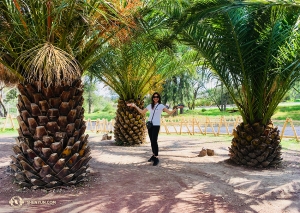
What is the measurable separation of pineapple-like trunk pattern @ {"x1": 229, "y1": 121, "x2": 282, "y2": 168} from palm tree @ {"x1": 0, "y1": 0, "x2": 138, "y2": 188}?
351 cm

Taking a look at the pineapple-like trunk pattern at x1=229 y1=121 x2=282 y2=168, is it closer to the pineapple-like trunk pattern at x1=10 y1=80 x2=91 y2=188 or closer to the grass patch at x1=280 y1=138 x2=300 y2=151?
the grass patch at x1=280 y1=138 x2=300 y2=151

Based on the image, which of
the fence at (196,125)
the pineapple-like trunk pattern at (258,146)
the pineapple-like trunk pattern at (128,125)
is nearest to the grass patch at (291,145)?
the fence at (196,125)

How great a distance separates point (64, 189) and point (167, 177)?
1715 millimetres

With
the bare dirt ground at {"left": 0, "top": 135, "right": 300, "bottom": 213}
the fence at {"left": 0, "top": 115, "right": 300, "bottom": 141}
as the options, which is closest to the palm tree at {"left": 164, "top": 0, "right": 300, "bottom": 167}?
the bare dirt ground at {"left": 0, "top": 135, "right": 300, "bottom": 213}

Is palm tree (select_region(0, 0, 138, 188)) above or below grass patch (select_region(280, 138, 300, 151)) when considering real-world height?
above

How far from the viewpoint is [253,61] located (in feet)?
18.3

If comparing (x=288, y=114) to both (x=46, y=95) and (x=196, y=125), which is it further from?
(x=46, y=95)

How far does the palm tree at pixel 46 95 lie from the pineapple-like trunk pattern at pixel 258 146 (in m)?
3.51

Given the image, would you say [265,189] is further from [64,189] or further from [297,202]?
[64,189]

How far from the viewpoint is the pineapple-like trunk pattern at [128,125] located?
9.28 m

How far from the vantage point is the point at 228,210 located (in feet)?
11.1

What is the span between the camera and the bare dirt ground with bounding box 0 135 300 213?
11.3 ft

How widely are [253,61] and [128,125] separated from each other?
496 centimetres

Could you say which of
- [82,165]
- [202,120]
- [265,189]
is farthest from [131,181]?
[202,120]
